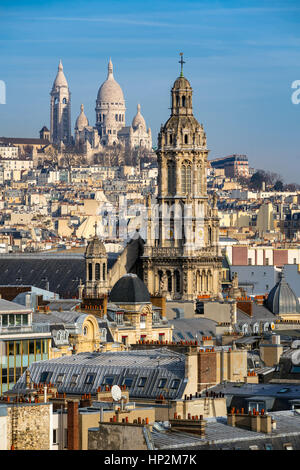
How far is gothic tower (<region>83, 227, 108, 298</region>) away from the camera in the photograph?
66312mm

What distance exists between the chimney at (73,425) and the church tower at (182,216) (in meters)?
43.6

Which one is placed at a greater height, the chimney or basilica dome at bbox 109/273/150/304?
basilica dome at bbox 109/273/150/304

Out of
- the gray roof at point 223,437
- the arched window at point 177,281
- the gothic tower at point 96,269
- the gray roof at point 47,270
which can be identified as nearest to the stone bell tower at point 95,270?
the gothic tower at point 96,269

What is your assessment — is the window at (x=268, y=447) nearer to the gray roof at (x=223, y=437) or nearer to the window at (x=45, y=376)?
the gray roof at (x=223, y=437)

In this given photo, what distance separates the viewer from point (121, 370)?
37094 mm

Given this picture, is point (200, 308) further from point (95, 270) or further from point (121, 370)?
point (121, 370)

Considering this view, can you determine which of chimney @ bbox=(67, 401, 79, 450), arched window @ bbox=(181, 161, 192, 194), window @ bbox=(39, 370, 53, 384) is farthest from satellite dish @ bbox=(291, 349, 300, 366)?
arched window @ bbox=(181, 161, 192, 194)

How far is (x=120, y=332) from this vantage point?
53188 mm

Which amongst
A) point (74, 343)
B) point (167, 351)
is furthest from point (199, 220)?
point (167, 351)

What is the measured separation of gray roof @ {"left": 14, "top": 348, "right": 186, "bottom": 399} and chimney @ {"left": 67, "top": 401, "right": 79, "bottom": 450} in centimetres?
748

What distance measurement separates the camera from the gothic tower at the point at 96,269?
66.3 meters

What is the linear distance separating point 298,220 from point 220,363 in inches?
6163

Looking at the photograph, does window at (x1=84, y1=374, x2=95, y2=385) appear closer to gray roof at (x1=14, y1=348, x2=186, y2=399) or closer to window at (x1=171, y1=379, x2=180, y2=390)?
gray roof at (x1=14, y1=348, x2=186, y2=399)
